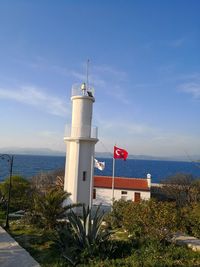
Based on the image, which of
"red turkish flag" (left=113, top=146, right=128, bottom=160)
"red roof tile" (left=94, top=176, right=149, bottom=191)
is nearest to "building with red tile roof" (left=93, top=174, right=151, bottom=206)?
"red roof tile" (left=94, top=176, right=149, bottom=191)

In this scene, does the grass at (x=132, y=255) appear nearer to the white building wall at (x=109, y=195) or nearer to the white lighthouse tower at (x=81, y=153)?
the white lighthouse tower at (x=81, y=153)

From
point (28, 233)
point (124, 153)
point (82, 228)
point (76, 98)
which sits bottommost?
point (28, 233)

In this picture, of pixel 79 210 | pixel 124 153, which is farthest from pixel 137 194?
pixel 79 210

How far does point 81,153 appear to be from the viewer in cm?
1998

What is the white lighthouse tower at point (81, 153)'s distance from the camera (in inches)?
779

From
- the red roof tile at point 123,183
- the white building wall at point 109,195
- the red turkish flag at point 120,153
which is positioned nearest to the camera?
the red turkish flag at point 120,153

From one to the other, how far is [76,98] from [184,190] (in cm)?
2040

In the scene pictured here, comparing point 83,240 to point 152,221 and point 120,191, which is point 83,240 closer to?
point 152,221

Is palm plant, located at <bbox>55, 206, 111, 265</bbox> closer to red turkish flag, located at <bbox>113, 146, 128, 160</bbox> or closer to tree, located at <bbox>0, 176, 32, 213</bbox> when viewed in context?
tree, located at <bbox>0, 176, 32, 213</bbox>

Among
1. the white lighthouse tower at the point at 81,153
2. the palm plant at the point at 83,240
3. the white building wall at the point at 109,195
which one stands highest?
the white lighthouse tower at the point at 81,153

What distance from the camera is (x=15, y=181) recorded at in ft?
73.9

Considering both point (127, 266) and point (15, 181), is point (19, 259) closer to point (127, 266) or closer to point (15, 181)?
point (127, 266)

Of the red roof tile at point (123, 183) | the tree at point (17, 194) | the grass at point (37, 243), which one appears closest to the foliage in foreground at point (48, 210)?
the grass at point (37, 243)

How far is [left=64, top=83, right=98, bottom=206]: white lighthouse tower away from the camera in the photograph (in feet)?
65.0
